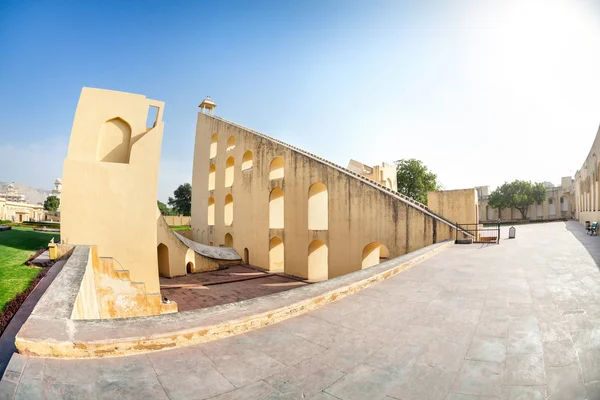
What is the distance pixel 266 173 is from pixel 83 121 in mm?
8644

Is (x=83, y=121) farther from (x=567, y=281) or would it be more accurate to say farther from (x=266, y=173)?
(x=567, y=281)

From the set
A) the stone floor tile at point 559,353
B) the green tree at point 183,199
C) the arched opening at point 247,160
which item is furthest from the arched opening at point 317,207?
the green tree at point 183,199

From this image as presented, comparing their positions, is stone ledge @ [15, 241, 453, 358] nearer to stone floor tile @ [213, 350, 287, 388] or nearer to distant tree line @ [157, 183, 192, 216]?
stone floor tile @ [213, 350, 287, 388]

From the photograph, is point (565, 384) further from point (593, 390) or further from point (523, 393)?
point (523, 393)

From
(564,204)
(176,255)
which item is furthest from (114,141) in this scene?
(564,204)

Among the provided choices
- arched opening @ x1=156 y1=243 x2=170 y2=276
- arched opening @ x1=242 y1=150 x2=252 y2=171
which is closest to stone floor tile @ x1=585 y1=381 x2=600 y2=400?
arched opening @ x1=156 y1=243 x2=170 y2=276

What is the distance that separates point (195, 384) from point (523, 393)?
2.11 m

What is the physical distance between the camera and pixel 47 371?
188 cm

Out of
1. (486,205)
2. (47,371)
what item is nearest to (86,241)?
(47,371)

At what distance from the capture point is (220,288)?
41.3 ft

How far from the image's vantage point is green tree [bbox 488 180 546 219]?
1346 inches

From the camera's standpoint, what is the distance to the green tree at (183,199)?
158 ft

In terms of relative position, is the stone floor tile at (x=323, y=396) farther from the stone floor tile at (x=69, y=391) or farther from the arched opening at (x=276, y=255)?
the arched opening at (x=276, y=255)

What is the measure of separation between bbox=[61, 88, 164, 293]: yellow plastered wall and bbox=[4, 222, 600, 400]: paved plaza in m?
8.31
